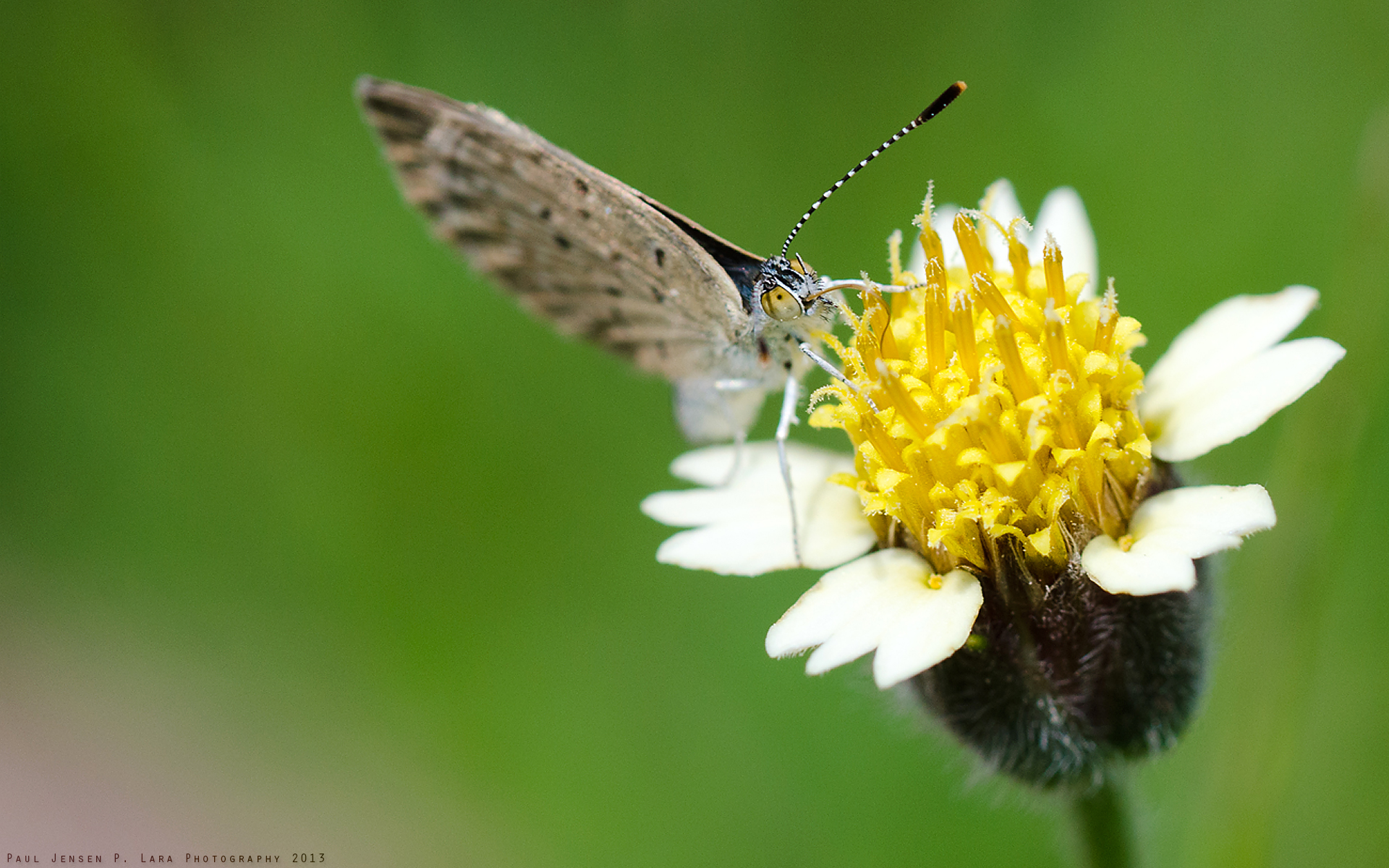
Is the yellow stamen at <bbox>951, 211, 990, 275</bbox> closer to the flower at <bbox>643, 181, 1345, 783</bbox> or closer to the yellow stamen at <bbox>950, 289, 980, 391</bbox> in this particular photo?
the flower at <bbox>643, 181, 1345, 783</bbox>

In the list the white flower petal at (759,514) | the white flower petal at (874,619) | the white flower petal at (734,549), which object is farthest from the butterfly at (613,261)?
the white flower petal at (874,619)

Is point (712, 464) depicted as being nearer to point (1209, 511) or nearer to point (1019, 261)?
point (1019, 261)

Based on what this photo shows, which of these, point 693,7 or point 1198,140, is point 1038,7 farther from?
point 693,7

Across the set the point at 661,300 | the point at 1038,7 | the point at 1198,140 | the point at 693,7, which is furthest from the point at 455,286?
the point at 1198,140

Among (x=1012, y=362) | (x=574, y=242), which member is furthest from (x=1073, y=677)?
(x=574, y=242)

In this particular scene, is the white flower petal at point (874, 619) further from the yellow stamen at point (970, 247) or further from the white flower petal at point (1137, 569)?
the yellow stamen at point (970, 247)

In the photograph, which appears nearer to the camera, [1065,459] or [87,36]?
[1065,459]

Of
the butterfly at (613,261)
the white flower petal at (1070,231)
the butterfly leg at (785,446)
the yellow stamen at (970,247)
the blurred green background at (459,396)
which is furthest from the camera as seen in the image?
the blurred green background at (459,396)
